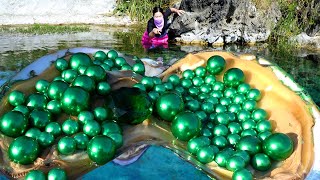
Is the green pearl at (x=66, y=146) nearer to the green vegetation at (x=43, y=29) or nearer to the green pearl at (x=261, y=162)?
the green pearl at (x=261, y=162)

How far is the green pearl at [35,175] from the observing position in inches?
72.4

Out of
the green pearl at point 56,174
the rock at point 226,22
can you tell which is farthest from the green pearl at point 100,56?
the rock at point 226,22

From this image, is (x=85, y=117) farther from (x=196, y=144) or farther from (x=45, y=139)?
(x=196, y=144)

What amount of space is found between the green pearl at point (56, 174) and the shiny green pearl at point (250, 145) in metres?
0.94

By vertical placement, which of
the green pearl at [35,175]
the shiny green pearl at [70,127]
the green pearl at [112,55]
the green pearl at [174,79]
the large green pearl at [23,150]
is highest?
the green pearl at [112,55]

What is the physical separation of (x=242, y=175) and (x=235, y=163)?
89 mm

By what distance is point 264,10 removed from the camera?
25.3 ft

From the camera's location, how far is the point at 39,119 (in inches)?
82.3

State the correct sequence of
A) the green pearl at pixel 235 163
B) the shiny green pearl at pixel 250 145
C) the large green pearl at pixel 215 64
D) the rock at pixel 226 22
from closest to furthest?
1. the green pearl at pixel 235 163
2. the shiny green pearl at pixel 250 145
3. the large green pearl at pixel 215 64
4. the rock at pixel 226 22

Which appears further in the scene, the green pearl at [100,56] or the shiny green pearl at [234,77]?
the green pearl at [100,56]

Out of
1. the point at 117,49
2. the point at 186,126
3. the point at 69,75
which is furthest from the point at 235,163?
the point at 117,49

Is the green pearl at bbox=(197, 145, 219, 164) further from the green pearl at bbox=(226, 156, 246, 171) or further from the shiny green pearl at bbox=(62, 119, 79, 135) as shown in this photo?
the shiny green pearl at bbox=(62, 119, 79, 135)

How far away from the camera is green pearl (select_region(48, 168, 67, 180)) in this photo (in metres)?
1.87

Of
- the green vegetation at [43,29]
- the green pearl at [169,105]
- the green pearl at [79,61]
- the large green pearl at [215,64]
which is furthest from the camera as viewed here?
the green vegetation at [43,29]
